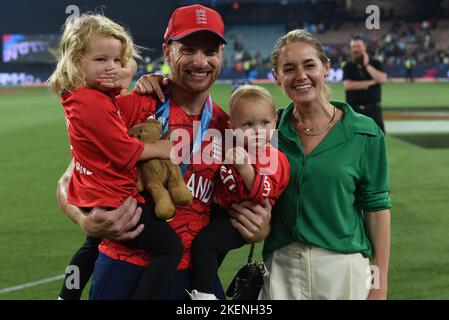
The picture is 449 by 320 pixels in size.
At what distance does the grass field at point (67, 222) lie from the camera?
584 cm

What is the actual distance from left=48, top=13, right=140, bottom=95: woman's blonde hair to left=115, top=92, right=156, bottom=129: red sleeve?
20cm

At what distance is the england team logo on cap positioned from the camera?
2.91 m

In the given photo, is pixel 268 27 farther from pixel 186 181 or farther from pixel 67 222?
pixel 186 181

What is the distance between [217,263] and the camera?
297cm

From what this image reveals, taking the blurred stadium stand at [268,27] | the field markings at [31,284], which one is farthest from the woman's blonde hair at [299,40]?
the blurred stadium stand at [268,27]

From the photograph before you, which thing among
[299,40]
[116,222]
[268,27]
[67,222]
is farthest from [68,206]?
[268,27]

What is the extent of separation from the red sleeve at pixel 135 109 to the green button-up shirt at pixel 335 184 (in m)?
0.62

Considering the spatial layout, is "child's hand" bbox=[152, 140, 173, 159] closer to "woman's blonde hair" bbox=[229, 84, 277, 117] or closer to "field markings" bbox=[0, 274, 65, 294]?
"woman's blonde hair" bbox=[229, 84, 277, 117]

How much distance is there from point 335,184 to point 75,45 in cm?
129

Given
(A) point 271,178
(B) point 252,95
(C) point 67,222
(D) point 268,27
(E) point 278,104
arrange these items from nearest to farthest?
(A) point 271,178 < (B) point 252,95 < (C) point 67,222 < (E) point 278,104 < (D) point 268,27

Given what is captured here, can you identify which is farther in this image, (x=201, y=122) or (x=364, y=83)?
(x=364, y=83)

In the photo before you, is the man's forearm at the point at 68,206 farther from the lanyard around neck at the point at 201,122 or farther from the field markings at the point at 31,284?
the field markings at the point at 31,284

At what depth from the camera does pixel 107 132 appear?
277 centimetres
